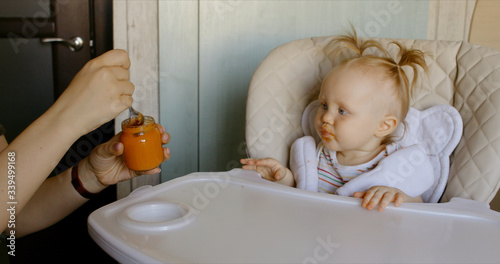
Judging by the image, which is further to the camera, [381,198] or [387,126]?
[387,126]

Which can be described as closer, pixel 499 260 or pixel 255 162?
pixel 499 260

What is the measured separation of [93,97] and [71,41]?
1.24 metres

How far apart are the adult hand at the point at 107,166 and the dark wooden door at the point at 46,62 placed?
982 mm

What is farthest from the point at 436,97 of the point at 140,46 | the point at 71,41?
the point at 71,41

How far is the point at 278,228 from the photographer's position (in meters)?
0.88

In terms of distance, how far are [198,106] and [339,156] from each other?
34.5 inches

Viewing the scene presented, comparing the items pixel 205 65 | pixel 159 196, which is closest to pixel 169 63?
pixel 205 65

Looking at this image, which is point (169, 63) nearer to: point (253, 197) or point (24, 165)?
point (253, 197)

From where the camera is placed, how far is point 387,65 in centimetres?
122

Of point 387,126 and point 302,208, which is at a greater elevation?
point 387,126

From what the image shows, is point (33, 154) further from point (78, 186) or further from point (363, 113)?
point (363, 113)

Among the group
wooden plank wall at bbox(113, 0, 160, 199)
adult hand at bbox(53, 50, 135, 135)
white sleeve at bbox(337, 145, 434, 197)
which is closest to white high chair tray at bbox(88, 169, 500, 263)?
white sleeve at bbox(337, 145, 434, 197)

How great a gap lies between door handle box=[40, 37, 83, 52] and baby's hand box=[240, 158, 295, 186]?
1.04 m

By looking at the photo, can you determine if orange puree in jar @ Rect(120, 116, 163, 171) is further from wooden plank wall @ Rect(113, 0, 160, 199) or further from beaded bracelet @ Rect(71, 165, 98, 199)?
wooden plank wall @ Rect(113, 0, 160, 199)
